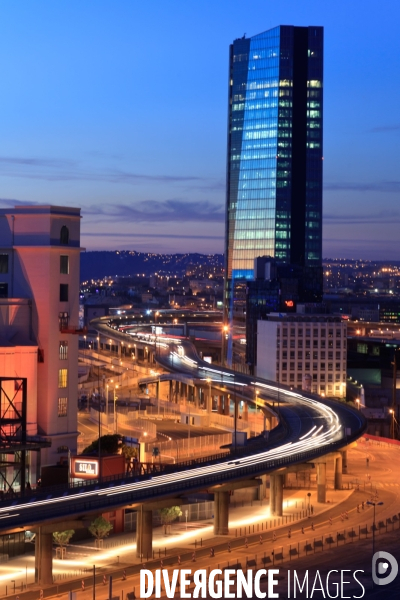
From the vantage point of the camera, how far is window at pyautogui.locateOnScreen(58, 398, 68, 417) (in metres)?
89.1

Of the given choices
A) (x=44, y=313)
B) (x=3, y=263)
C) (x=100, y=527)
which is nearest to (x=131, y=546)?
(x=100, y=527)

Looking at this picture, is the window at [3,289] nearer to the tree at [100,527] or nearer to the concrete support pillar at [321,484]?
the concrete support pillar at [321,484]

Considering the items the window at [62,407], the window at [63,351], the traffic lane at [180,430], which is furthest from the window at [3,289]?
the traffic lane at [180,430]

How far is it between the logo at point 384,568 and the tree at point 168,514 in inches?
473

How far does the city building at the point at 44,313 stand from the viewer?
287 ft

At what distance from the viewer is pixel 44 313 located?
89062mm

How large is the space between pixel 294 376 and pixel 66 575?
4098 inches

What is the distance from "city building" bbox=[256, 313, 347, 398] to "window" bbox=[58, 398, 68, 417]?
77131 mm

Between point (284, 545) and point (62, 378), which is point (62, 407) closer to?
point (62, 378)

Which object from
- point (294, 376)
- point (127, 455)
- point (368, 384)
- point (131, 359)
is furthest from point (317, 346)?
point (127, 455)

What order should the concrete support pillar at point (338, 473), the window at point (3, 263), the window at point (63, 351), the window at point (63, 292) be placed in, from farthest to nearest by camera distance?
1. the concrete support pillar at point (338, 473)
2. the window at point (3, 263)
3. the window at point (63, 292)
4. the window at point (63, 351)

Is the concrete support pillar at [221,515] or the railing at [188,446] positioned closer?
the concrete support pillar at [221,515]

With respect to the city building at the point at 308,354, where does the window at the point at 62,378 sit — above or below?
above

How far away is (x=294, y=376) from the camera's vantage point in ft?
541
